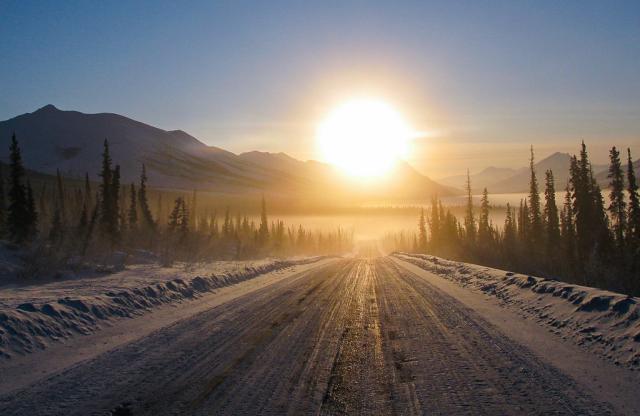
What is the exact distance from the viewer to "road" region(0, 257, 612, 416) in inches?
218

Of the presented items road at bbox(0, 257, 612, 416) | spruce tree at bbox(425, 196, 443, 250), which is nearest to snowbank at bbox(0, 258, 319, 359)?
road at bbox(0, 257, 612, 416)

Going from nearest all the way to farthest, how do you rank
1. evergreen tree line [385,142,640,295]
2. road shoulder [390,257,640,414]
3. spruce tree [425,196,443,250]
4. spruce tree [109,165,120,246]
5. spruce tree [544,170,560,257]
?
1. road shoulder [390,257,640,414]
2. evergreen tree line [385,142,640,295]
3. spruce tree [109,165,120,246]
4. spruce tree [544,170,560,257]
5. spruce tree [425,196,443,250]

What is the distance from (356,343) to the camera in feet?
28.6

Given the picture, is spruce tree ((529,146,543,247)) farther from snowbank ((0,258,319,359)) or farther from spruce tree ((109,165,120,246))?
snowbank ((0,258,319,359))

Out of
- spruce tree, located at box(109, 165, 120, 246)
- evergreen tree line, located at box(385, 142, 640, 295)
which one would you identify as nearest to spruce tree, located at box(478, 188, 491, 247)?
evergreen tree line, located at box(385, 142, 640, 295)

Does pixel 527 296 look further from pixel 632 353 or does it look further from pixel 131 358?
pixel 131 358

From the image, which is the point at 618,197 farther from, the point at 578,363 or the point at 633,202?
the point at 578,363

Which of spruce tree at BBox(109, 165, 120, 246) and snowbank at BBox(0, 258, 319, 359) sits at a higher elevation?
spruce tree at BBox(109, 165, 120, 246)

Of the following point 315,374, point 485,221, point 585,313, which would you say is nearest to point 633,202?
point 485,221

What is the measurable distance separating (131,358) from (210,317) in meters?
3.90

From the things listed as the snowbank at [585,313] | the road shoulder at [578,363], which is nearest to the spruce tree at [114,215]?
the snowbank at [585,313]

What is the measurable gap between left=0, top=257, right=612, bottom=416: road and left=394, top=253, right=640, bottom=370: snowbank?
61.3 inches

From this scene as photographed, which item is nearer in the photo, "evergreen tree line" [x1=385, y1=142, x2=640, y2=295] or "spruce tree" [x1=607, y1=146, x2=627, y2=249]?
"evergreen tree line" [x1=385, y1=142, x2=640, y2=295]

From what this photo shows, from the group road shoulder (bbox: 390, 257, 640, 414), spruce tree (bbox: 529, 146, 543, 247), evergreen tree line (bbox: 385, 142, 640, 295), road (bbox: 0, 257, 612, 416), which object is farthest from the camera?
spruce tree (bbox: 529, 146, 543, 247)
